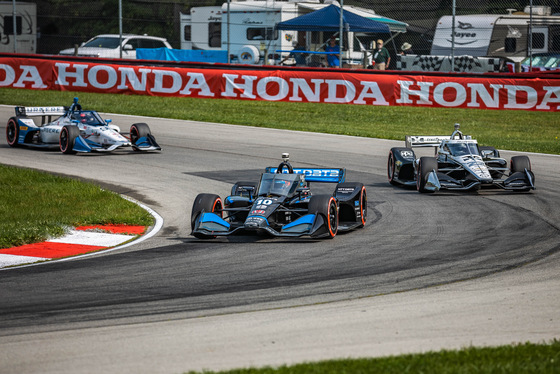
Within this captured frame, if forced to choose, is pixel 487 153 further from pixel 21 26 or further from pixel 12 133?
pixel 21 26

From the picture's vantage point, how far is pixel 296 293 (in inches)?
330

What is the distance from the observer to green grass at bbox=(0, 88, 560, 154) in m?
24.9

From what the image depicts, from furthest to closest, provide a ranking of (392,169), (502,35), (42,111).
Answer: (502,35), (42,111), (392,169)

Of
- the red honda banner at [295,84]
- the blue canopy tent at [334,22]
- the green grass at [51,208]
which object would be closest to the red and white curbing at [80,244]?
the green grass at [51,208]

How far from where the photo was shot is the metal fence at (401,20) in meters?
30.2

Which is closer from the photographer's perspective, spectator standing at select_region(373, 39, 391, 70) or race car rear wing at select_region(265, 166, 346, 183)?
race car rear wing at select_region(265, 166, 346, 183)

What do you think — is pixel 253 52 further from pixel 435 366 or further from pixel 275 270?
pixel 435 366

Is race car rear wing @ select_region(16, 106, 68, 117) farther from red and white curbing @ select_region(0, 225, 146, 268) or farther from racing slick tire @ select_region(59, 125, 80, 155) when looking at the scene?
red and white curbing @ select_region(0, 225, 146, 268)

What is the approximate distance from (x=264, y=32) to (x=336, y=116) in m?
8.48

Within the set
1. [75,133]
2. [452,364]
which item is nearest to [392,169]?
[75,133]

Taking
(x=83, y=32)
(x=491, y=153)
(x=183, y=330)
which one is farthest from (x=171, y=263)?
(x=83, y=32)

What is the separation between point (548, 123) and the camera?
26797 mm

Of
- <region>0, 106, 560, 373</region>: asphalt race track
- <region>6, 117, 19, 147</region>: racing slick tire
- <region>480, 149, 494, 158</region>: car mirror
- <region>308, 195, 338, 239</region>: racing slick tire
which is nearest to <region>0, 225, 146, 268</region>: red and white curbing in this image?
<region>0, 106, 560, 373</region>: asphalt race track

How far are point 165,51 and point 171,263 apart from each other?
28.8 m
